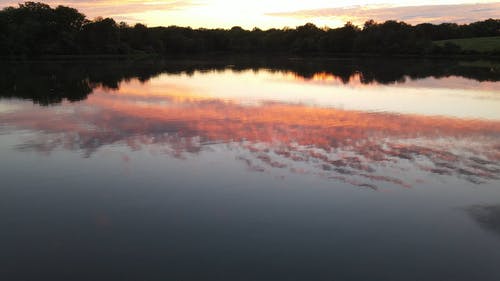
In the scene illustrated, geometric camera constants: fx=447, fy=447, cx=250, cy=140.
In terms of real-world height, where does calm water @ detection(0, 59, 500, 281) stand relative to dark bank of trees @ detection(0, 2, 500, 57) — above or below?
below

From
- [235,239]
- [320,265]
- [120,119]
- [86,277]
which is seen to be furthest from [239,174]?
[120,119]

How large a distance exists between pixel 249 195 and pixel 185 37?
12804 cm

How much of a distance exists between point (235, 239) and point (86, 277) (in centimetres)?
305

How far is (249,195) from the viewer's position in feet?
39.5

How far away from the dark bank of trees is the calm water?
79.0 metres

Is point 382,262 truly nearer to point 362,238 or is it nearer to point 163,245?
point 362,238

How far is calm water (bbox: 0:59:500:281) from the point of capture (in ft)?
28.1

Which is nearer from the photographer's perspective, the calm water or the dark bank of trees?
the calm water

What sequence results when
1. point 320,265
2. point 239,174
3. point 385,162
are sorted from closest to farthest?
point 320,265 → point 239,174 → point 385,162

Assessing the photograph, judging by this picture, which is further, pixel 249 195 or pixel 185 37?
pixel 185 37

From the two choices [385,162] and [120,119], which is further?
[120,119]

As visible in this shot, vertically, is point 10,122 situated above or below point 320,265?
above

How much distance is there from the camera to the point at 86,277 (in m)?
7.96

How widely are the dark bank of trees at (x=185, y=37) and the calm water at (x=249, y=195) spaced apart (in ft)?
259
